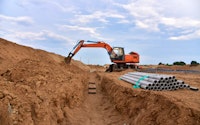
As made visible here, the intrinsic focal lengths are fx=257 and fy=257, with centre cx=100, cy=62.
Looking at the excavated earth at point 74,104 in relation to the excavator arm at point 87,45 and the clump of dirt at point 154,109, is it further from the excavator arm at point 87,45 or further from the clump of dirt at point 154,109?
the excavator arm at point 87,45

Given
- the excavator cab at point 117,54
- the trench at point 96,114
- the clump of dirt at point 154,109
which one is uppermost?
the excavator cab at point 117,54

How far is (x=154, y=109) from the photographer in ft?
28.3

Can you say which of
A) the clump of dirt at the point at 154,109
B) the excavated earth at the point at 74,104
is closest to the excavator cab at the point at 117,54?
the excavated earth at the point at 74,104

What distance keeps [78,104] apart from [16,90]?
4.96 metres

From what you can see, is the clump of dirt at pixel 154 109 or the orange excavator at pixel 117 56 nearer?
the clump of dirt at pixel 154 109

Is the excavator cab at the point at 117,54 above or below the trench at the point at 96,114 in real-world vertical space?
above

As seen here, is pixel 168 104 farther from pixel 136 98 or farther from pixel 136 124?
pixel 136 98

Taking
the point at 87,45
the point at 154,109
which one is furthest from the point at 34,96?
the point at 87,45

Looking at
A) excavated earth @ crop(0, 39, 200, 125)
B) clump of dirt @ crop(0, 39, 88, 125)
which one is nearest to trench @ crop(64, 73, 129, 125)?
excavated earth @ crop(0, 39, 200, 125)

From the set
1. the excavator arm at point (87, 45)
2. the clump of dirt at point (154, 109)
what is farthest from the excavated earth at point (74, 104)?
the excavator arm at point (87, 45)

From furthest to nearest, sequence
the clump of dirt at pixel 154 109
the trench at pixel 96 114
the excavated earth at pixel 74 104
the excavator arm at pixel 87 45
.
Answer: the excavator arm at pixel 87 45, the trench at pixel 96 114, the excavated earth at pixel 74 104, the clump of dirt at pixel 154 109

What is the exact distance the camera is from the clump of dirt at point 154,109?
7.27 meters

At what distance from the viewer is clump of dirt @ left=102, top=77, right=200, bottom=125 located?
7.27 metres

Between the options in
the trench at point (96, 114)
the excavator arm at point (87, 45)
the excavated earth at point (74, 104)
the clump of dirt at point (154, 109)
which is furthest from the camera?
the excavator arm at point (87, 45)
